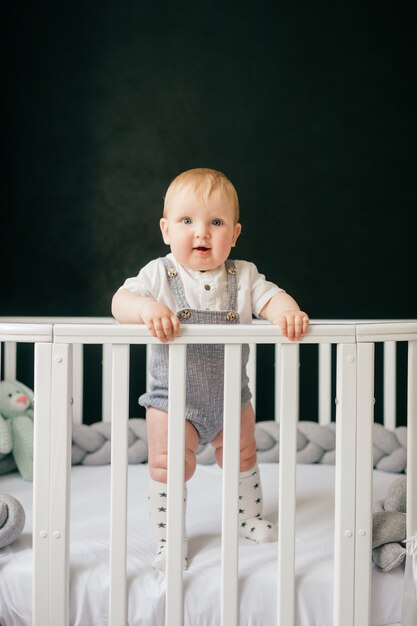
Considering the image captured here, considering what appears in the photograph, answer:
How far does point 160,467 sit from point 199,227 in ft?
1.42

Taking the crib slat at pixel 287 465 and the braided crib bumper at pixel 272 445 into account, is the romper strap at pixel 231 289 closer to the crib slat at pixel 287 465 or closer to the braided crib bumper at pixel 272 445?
the crib slat at pixel 287 465

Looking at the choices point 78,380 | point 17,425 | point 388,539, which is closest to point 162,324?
point 388,539

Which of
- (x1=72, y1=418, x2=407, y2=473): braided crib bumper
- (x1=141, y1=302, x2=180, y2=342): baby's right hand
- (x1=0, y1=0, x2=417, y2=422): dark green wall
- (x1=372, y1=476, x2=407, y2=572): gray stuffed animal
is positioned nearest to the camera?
(x1=141, y1=302, x2=180, y2=342): baby's right hand

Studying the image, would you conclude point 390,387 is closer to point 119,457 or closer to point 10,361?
point 10,361

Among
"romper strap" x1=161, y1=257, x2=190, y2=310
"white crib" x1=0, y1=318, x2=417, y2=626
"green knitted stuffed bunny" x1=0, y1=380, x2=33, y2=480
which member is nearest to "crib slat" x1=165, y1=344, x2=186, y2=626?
"white crib" x1=0, y1=318, x2=417, y2=626

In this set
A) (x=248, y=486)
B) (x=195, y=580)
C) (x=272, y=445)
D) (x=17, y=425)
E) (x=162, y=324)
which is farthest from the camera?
(x=272, y=445)

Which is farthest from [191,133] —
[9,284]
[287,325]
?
[287,325]

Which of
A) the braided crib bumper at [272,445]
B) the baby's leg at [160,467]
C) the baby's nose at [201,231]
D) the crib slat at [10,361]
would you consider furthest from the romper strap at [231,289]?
the crib slat at [10,361]

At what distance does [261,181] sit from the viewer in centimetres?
269

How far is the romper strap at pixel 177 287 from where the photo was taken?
149 cm

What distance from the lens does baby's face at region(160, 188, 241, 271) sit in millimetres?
1457

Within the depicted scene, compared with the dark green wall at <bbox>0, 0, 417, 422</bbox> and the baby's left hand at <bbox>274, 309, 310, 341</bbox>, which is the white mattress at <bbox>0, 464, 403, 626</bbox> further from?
the dark green wall at <bbox>0, 0, 417, 422</bbox>

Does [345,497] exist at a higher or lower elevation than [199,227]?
lower

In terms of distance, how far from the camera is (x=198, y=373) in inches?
57.9
